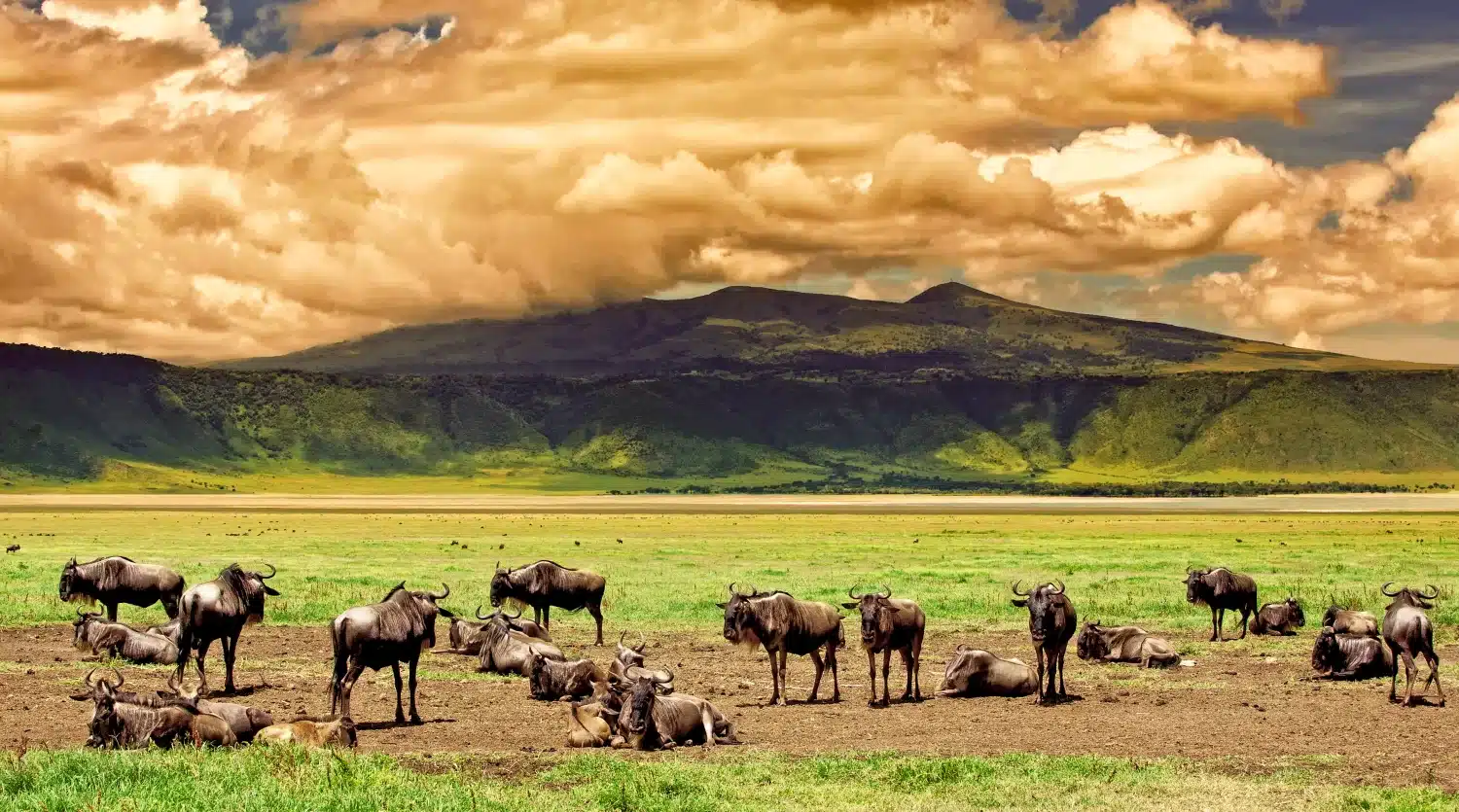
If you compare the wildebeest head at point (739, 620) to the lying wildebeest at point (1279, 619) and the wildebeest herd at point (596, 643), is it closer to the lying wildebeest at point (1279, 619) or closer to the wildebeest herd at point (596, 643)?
the wildebeest herd at point (596, 643)

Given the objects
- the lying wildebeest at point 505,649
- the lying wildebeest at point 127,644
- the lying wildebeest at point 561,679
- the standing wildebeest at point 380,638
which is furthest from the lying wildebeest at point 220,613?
the lying wildebeest at point 561,679

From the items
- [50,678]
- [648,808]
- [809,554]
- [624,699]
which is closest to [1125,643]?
[624,699]

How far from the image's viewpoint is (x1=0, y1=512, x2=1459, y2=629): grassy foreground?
4031cm

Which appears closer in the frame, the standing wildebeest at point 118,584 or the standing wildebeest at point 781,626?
the standing wildebeest at point 781,626

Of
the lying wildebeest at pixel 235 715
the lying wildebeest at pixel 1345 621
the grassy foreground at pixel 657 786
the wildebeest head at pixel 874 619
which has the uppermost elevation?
the wildebeest head at pixel 874 619

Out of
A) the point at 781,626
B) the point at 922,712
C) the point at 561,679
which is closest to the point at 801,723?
the point at 922,712

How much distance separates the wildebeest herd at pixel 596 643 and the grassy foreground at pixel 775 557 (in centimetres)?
391

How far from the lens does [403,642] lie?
22406 millimetres

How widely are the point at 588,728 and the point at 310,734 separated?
3.80 m

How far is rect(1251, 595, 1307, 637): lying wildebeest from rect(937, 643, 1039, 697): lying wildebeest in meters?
11.4

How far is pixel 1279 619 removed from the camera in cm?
3503

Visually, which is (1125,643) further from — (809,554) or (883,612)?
(809,554)

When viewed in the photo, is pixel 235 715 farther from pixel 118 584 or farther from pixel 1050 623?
pixel 118 584

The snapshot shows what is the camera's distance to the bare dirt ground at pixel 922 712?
2033 centimetres
